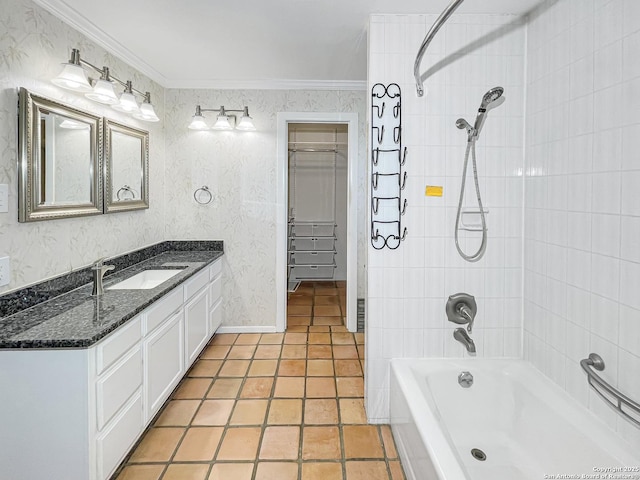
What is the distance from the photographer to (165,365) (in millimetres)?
2297

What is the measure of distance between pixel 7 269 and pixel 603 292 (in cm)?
271

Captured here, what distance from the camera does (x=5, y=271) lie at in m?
1.77

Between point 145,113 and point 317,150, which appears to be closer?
point 145,113

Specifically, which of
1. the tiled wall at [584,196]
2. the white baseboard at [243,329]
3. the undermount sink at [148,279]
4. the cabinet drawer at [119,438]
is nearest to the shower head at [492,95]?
the tiled wall at [584,196]

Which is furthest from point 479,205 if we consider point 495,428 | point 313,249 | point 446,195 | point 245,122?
point 313,249

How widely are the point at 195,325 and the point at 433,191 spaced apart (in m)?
1.99

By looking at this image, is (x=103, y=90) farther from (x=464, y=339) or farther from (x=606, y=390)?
(x=606, y=390)

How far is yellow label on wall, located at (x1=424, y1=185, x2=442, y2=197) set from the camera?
2.20 meters

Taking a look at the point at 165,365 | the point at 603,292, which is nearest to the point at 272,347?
the point at 165,365

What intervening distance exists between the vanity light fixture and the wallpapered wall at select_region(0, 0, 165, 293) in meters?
0.08

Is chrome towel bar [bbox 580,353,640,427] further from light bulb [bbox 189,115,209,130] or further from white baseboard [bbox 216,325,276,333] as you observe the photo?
light bulb [bbox 189,115,209,130]

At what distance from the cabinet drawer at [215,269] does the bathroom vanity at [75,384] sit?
1.20 meters

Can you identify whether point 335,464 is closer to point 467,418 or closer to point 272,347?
point 467,418

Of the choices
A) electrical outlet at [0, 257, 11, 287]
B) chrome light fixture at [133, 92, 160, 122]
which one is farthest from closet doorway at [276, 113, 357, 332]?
electrical outlet at [0, 257, 11, 287]
